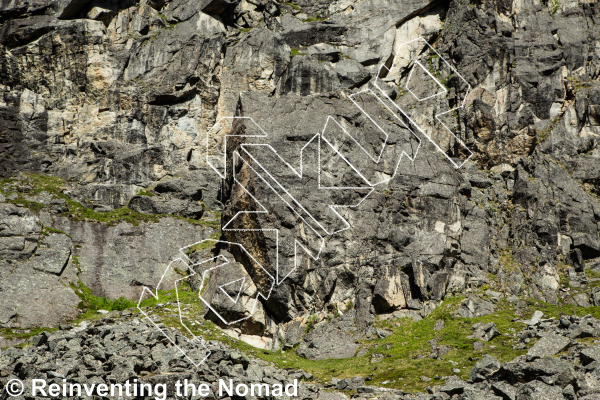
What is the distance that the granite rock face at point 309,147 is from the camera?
3197cm

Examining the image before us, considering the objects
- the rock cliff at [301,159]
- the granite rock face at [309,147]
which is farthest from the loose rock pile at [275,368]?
the granite rock face at [309,147]

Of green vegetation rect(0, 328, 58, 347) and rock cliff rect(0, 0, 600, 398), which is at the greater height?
rock cliff rect(0, 0, 600, 398)

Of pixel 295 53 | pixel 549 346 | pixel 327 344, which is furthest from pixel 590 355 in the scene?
pixel 295 53

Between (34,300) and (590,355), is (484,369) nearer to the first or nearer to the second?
(590,355)

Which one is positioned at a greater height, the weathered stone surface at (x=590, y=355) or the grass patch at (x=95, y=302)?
the weathered stone surface at (x=590, y=355)

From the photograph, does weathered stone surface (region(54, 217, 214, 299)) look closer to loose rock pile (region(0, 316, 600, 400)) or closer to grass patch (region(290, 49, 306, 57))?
loose rock pile (region(0, 316, 600, 400))

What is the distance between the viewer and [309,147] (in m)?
34.2

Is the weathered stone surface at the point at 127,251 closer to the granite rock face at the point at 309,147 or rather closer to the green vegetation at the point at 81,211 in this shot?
the granite rock face at the point at 309,147

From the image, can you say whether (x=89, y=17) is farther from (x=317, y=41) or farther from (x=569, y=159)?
(x=569, y=159)

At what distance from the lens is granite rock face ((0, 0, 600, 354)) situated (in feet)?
105

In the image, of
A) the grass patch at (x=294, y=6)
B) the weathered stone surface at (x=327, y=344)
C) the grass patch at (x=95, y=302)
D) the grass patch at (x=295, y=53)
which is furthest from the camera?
the grass patch at (x=294, y=6)

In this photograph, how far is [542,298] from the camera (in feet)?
103

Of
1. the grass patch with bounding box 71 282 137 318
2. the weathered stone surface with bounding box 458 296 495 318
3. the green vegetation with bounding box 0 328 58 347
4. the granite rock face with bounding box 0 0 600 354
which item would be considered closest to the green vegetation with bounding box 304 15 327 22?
the granite rock face with bounding box 0 0 600 354

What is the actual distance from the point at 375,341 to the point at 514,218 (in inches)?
595
